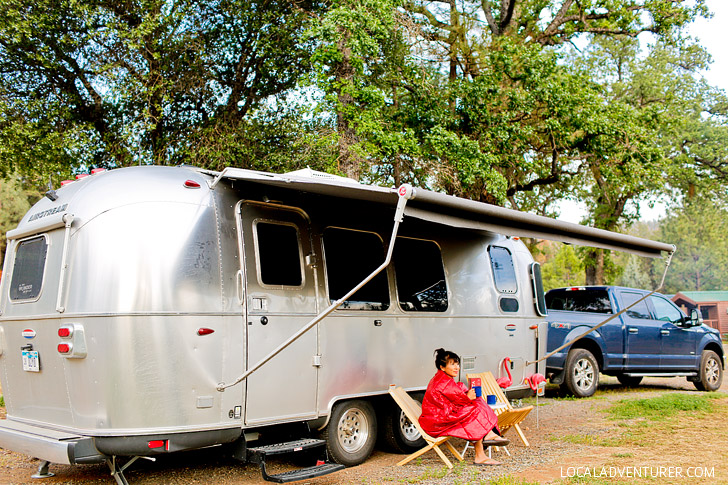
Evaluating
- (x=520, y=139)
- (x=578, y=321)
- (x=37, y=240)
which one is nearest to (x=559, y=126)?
(x=520, y=139)

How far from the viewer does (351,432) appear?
7094mm

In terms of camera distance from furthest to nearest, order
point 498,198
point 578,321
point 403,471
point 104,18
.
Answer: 1. point 498,198
2. point 104,18
3. point 578,321
4. point 403,471

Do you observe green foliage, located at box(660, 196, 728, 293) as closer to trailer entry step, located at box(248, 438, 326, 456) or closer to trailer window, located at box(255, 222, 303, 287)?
trailer window, located at box(255, 222, 303, 287)

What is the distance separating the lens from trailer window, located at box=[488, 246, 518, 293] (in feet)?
30.0

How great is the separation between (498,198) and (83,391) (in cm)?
991

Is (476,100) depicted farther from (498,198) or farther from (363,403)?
(363,403)

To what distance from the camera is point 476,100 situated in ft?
47.1

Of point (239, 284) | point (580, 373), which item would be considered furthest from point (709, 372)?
point (239, 284)

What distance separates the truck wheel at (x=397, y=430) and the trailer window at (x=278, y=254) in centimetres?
195

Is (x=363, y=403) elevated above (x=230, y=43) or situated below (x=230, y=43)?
below

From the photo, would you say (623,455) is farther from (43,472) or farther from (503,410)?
(43,472)

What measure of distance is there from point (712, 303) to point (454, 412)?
133 feet

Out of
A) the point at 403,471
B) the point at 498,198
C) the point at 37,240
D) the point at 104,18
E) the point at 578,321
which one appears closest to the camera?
the point at 37,240

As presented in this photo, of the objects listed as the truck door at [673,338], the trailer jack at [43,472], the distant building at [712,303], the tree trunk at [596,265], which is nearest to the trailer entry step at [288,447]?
the trailer jack at [43,472]
